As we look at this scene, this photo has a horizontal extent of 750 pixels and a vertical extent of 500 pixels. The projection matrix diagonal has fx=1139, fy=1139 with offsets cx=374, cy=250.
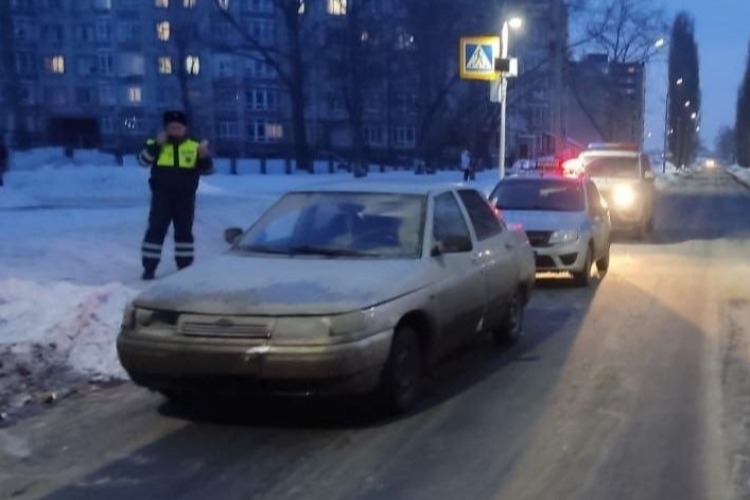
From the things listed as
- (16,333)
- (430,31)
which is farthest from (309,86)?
(16,333)

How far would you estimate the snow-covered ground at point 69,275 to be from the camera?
8812 millimetres

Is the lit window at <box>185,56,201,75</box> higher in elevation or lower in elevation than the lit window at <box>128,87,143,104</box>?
higher

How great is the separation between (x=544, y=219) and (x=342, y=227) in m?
6.67

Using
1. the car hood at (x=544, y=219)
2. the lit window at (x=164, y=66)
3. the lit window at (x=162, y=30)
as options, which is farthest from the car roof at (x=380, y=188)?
the lit window at (x=164, y=66)

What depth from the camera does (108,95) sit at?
82938 mm

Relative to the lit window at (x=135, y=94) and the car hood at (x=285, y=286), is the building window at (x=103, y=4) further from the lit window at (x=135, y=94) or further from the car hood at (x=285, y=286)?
the car hood at (x=285, y=286)

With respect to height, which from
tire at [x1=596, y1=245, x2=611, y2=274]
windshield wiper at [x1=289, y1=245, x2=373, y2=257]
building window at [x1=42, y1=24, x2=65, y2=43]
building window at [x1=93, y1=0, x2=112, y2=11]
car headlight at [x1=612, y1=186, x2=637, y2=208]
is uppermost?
building window at [x1=93, y1=0, x2=112, y2=11]

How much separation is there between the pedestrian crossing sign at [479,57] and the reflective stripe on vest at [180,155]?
9491 mm

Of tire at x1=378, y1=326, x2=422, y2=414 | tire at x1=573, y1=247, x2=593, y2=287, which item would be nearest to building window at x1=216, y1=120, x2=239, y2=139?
tire at x1=573, y1=247, x2=593, y2=287

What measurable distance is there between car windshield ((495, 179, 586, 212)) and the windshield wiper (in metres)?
7.45

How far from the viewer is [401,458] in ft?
21.1

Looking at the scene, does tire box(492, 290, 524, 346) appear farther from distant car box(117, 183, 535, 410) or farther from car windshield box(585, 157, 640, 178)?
car windshield box(585, 157, 640, 178)

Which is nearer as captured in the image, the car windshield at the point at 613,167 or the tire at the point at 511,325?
the tire at the point at 511,325

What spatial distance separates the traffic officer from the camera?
12.6 meters
